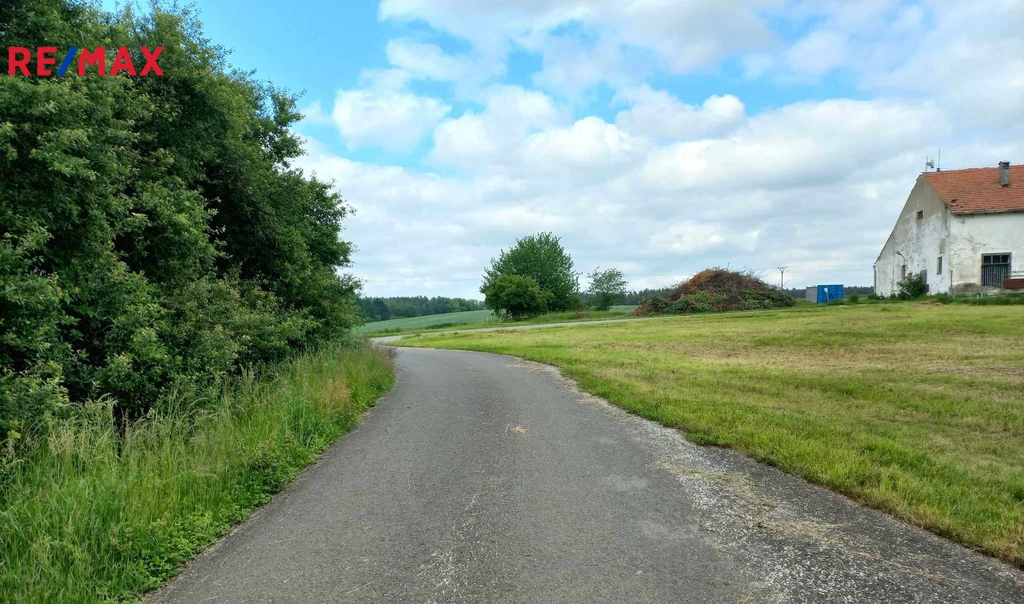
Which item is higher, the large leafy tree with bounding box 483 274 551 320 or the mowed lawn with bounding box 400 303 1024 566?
the large leafy tree with bounding box 483 274 551 320

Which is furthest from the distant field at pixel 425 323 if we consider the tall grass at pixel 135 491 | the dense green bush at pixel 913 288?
the tall grass at pixel 135 491

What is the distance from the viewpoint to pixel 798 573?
3.38 metres

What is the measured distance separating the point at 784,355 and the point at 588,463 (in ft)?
39.3

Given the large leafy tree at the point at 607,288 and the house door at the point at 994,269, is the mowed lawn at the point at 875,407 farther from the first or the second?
the large leafy tree at the point at 607,288

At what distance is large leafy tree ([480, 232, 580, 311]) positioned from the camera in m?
70.9

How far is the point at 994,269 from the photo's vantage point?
106 feet

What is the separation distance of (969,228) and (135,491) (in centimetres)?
4328

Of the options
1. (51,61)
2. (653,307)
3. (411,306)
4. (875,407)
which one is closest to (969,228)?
(653,307)

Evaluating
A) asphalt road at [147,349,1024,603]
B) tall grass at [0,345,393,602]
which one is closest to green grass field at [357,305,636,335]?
tall grass at [0,345,393,602]

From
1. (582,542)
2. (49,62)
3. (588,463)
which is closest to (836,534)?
(582,542)

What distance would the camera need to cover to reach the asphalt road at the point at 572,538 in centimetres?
325

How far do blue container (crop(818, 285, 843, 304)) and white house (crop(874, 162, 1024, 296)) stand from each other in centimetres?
794

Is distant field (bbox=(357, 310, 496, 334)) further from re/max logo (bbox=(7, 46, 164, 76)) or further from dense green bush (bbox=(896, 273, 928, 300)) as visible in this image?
re/max logo (bbox=(7, 46, 164, 76))

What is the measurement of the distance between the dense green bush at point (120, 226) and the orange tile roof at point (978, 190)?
134ft
